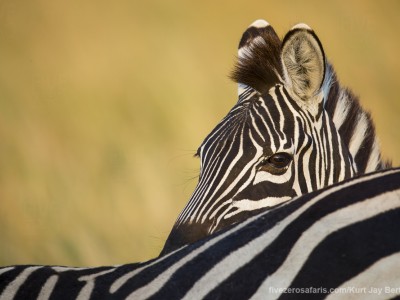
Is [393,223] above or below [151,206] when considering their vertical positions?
above

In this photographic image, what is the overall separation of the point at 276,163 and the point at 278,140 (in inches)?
3.7

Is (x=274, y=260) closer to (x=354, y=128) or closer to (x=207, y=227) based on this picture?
(x=207, y=227)

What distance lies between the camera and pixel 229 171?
2.41m

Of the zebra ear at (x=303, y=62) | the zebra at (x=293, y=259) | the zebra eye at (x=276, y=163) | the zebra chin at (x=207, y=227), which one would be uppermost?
the zebra ear at (x=303, y=62)

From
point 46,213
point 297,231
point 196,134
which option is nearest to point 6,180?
point 46,213

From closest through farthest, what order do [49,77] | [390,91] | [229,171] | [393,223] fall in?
[393,223] < [229,171] < [390,91] < [49,77]

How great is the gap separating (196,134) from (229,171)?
1953mm

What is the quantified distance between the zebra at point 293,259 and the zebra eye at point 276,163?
45.1 inches

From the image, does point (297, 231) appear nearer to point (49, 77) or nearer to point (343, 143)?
point (343, 143)

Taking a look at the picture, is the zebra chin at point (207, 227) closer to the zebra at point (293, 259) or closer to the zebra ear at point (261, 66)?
the zebra ear at point (261, 66)

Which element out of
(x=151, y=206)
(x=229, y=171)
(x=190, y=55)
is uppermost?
(x=190, y=55)

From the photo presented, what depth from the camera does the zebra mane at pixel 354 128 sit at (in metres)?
2.75

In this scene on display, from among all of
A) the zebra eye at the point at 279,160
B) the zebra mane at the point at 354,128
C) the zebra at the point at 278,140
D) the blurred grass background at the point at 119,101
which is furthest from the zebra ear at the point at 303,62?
the blurred grass background at the point at 119,101

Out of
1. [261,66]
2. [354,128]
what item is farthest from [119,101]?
[354,128]
